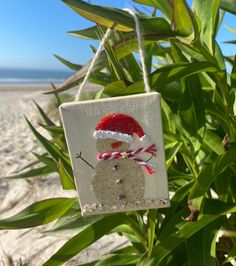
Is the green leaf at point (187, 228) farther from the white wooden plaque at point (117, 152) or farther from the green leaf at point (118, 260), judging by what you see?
the green leaf at point (118, 260)

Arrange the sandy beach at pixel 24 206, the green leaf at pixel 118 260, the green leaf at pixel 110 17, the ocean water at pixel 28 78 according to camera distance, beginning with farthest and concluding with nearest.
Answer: the ocean water at pixel 28 78 → the sandy beach at pixel 24 206 → the green leaf at pixel 118 260 → the green leaf at pixel 110 17

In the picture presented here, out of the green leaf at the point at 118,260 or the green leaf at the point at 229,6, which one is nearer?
the green leaf at the point at 229,6

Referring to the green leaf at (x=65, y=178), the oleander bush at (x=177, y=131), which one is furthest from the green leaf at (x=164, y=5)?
the green leaf at (x=65, y=178)

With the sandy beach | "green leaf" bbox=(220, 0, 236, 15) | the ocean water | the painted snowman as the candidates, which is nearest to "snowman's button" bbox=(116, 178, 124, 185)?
the painted snowman

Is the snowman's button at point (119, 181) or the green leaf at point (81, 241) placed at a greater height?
the snowman's button at point (119, 181)

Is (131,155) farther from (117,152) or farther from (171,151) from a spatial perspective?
(171,151)

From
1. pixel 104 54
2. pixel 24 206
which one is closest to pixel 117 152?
pixel 104 54

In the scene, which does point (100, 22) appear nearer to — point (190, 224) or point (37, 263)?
point (190, 224)

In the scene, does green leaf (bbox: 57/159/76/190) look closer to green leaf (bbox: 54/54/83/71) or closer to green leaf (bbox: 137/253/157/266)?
green leaf (bbox: 137/253/157/266)
